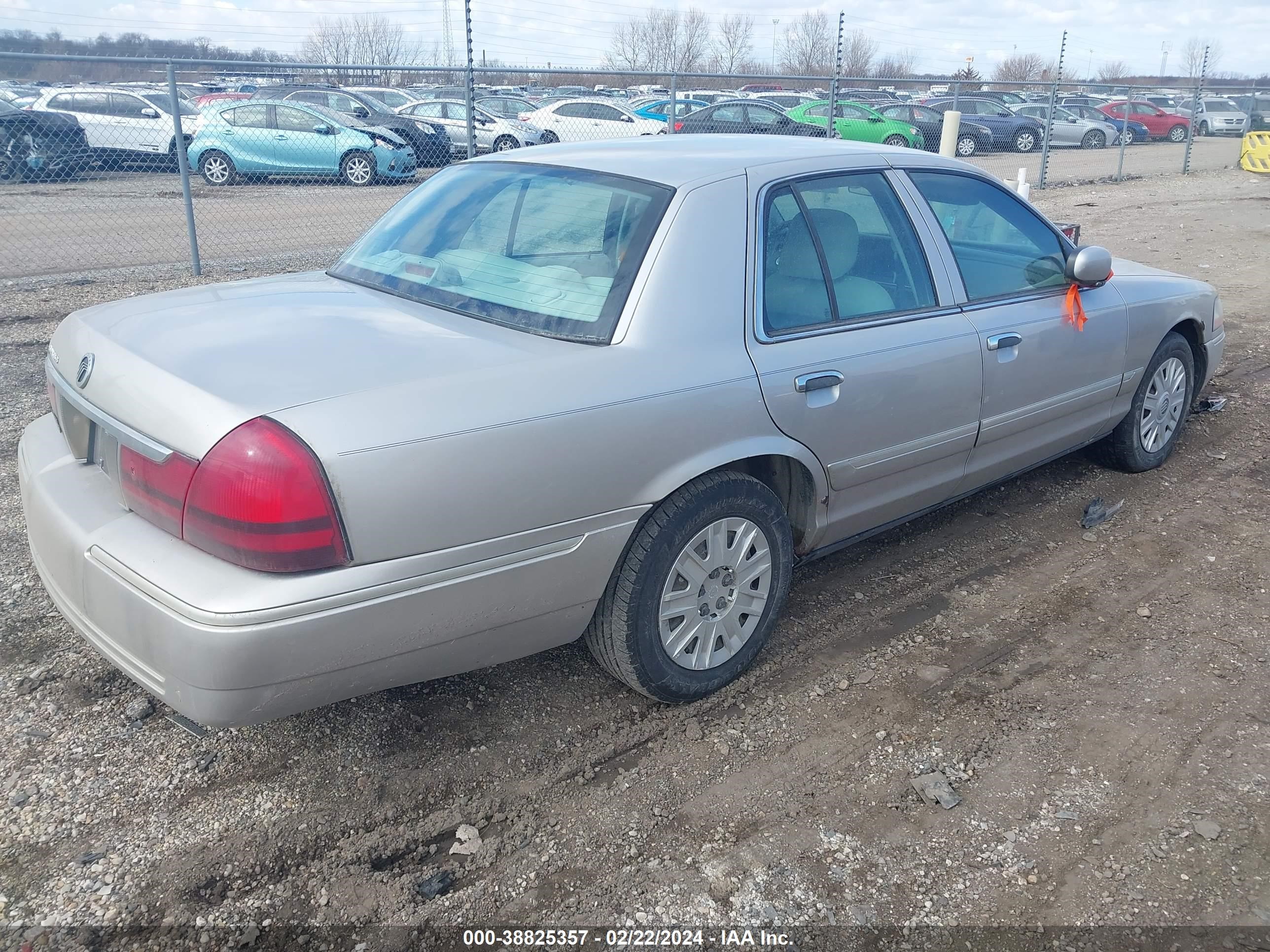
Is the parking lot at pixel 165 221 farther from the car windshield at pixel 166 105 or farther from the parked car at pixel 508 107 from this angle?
the parked car at pixel 508 107

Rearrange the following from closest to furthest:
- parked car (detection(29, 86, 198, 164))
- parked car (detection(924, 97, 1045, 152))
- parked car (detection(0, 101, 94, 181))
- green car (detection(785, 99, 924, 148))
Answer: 1. parked car (detection(0, 101, 94, 181))
2. parked car (detection(29, 86, 198, 164))
3. green car (detection(785, 99, 924, 148))
4. parked car (detection(924, 97, 1045, 152))

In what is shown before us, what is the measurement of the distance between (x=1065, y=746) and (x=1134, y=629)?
913 mm

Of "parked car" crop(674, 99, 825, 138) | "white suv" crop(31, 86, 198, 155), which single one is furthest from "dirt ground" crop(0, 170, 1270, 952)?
"parked car" crop(674, 99, 825, 138)

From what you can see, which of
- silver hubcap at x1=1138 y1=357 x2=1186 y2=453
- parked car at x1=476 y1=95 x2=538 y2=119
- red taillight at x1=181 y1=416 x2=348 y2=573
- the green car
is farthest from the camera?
the green car

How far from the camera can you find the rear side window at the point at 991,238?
4.00 meters

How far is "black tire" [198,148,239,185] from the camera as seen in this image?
16719 millimetres

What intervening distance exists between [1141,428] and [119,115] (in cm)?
1820

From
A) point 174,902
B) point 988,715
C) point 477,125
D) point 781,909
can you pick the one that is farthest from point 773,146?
point 477,125

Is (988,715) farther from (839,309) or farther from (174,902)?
(174,902)

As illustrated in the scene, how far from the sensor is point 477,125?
810 inches

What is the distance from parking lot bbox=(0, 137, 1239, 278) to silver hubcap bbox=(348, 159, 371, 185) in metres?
0.27

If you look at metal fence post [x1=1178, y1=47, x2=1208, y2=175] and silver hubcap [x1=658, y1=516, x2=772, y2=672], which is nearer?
silver hubcap [x1=658, y1=516, x2=772, y2=672]

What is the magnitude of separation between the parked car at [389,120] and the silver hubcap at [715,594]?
52.0ft

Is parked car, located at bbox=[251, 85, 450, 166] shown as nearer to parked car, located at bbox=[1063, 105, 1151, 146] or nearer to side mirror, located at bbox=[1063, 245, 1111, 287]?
side mirror, located at bbox=[1063, 245, 1111, 287]
